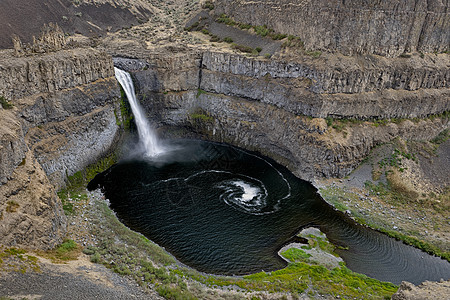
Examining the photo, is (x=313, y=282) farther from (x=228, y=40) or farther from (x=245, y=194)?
(x=228, y=40)

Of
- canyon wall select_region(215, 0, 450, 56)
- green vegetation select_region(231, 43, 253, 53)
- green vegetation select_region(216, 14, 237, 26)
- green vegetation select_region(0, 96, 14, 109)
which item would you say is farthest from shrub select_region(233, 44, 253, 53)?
green vegetation select_region(0, 96, 14, 109)

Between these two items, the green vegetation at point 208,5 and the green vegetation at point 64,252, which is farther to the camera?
the green vegetation at point 208,5

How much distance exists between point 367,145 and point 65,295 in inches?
1536

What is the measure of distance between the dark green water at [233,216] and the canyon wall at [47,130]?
5.37 m

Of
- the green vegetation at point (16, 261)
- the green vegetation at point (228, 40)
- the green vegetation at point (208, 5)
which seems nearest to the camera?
the green vegetation at point (16, 261)

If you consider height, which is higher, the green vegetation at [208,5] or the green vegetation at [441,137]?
the green vegetation at [208,5]

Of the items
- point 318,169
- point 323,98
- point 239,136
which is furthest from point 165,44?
point 318,169

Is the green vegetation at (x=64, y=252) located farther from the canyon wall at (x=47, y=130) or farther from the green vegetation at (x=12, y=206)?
the green vegetation at (x=12, y=206)

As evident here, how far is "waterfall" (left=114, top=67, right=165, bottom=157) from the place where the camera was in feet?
161

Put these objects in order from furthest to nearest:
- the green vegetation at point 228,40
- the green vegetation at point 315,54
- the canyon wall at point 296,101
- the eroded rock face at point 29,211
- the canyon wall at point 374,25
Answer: the green vegetation at point 228,40 < the green vegetation at point 315,54 < the canyon wall at point 296,101 < the canyon wall at point 374,25 < the eroded rock face at point 29,211

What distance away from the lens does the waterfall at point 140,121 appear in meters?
49.2

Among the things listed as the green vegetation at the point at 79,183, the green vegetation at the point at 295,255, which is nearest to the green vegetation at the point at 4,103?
the green vegetation at the point at 79,183

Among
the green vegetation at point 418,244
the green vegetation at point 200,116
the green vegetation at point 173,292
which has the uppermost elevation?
the green vegetation at point 200,116

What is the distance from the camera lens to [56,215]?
29.0 m
